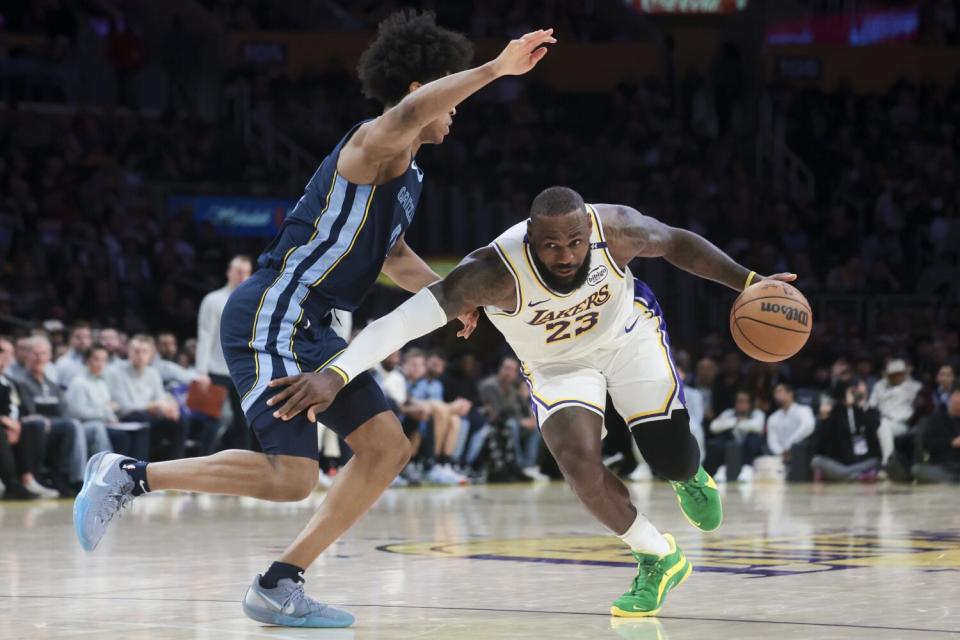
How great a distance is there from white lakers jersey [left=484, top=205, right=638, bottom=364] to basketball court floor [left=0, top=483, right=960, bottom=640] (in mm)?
932

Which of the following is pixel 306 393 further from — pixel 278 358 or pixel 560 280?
pixel 560 280

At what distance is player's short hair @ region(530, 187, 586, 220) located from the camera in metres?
4.87

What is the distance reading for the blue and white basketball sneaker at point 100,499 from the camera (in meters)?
4.74

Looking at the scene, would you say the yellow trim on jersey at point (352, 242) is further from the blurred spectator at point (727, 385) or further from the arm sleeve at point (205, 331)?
the blurred spectator at point (727, 385)

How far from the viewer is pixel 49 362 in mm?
12430

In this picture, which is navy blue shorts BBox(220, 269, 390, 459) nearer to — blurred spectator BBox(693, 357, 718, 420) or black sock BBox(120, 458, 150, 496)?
black sock BBox(120, 458, 150, 496)

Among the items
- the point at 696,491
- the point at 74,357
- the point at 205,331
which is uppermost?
the point at 205,331

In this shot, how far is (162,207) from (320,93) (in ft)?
13.2

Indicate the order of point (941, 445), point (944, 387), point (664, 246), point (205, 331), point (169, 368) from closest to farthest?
1. point (664, 246)
2. point (205, 331)
3. point (169, 368)
4. point (941, 445)
5. point (944, 387)

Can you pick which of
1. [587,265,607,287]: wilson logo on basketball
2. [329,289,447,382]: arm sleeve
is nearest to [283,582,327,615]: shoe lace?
[329,289,447,382]: arm sleeve

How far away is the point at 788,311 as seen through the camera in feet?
17.4

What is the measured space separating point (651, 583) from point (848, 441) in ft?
32.1

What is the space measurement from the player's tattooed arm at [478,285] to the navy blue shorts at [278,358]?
15.7 inches

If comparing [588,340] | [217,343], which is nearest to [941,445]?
[217,343]
